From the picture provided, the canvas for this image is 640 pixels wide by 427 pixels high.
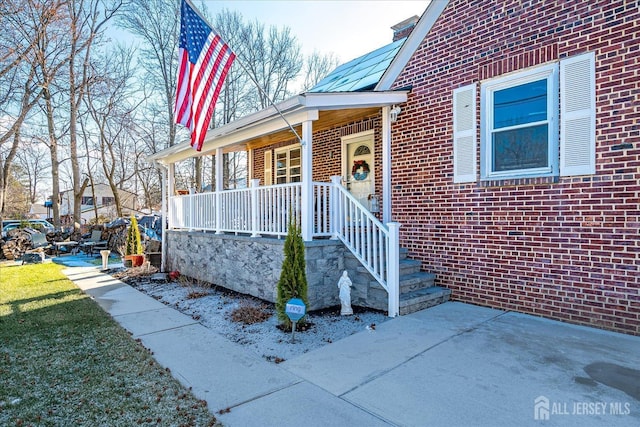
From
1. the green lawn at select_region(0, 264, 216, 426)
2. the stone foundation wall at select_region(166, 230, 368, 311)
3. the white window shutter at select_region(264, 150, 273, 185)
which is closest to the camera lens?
the green lawn at select_region(0, 264, 216, 426)

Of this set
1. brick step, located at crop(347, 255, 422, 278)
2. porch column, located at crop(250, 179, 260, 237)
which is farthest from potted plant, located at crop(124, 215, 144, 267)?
brick step, located at crop(347, 255, 422, 278)

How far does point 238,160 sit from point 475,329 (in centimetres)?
2136

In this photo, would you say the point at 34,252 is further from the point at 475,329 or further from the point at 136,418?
the point at 475,329

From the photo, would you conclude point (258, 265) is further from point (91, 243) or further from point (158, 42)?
point (158, 42)

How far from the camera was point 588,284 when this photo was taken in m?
4.47

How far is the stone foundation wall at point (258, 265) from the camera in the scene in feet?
18.5

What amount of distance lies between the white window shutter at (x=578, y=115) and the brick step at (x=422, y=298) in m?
2.36

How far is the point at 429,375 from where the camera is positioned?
10.7 feet

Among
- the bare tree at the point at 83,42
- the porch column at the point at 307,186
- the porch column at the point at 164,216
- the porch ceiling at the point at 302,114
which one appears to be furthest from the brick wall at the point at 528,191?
the bare tree at the point at 83,42

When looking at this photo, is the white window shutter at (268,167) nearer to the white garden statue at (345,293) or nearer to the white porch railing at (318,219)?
the white porch railing at (318,219)

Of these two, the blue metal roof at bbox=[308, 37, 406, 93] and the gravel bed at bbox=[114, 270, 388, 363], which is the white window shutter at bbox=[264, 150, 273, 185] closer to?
the blue metal roof at bbox=[308, 37, 406, 93]

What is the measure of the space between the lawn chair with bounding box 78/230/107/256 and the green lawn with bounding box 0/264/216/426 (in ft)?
31.4

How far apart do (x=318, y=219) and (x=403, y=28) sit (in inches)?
278

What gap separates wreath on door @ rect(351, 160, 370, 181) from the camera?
304 inches
